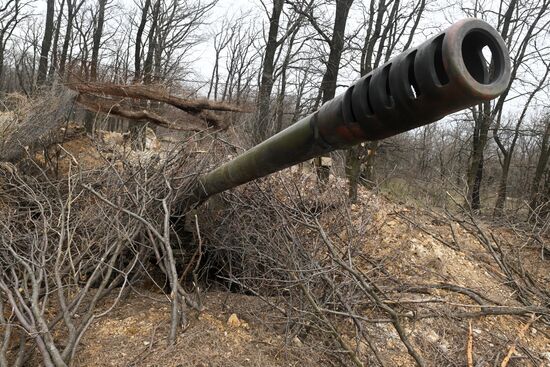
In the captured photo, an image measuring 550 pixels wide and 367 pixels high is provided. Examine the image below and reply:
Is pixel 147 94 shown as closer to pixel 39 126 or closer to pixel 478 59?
pixel 39 126

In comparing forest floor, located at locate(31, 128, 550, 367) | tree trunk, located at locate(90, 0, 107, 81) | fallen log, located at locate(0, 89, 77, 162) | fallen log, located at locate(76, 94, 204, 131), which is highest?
Result: tree trunk, located at locate(90, 0, 107, 81)

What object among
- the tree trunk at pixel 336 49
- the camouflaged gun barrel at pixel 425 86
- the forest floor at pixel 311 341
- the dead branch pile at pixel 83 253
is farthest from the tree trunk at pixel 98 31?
the camouflaged gun barrel at pixel 425 86

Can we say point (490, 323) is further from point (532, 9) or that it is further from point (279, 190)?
point (532, 9)

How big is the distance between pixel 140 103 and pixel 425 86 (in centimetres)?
557

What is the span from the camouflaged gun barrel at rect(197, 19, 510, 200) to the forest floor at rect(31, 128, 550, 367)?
178 centimetres

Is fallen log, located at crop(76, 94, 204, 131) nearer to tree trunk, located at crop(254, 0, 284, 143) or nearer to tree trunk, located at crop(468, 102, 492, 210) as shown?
tree trunk, located at crop(254, 0, 284, 143)

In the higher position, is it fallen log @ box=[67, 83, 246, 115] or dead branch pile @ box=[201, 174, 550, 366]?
fallen log @ box=[67, 83, 246, 115]

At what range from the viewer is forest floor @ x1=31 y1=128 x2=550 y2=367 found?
2.62 meters

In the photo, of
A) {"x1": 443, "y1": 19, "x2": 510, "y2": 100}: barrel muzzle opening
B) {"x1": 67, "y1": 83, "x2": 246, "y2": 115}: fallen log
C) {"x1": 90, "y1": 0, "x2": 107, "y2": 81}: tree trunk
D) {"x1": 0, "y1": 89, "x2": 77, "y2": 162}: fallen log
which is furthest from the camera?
{"x1": 90, "y1": 0, "x2": 107, "y2": 81}: tree trunk

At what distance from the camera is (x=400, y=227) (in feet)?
19.1

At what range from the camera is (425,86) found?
1037 mm

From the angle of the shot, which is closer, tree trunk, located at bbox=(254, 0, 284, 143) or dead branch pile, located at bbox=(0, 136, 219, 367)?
dead branch pile, located at bbox=(0, 136, 219, 367)

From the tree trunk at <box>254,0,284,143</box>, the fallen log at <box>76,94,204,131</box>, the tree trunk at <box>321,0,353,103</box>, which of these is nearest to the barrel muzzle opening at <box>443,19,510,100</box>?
the fallen log at <box>76,94,204,131</box>

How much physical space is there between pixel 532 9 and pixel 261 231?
1342 cm
